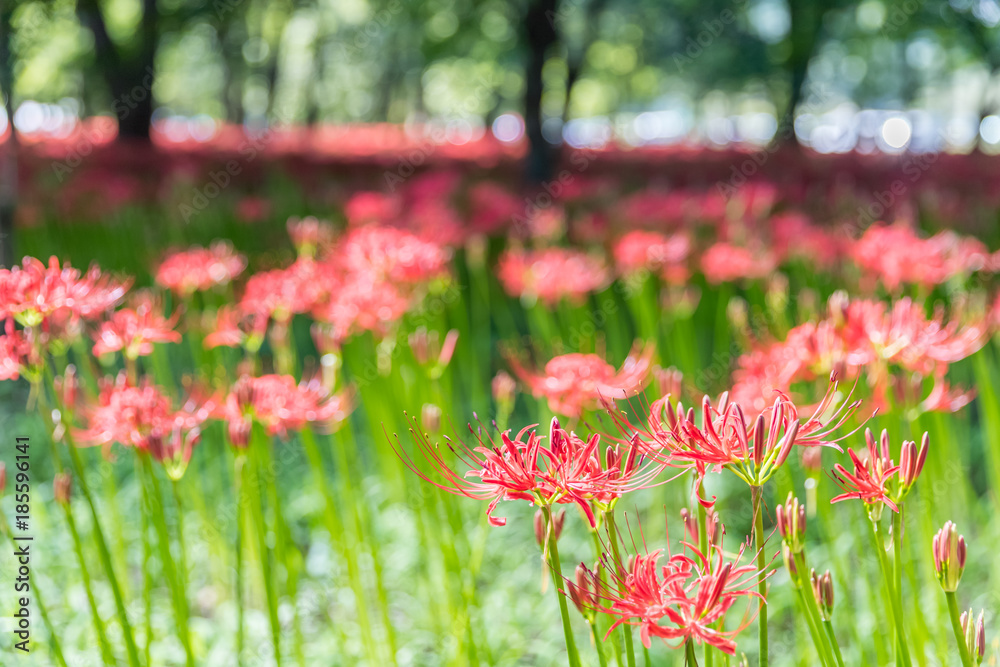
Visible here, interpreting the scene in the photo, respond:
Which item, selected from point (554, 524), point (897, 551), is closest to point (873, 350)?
point (897, 551)

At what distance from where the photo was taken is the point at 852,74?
33.6 metres

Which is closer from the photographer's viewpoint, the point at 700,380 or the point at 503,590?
the point at 503,590

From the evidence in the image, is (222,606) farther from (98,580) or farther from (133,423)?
(133,423)

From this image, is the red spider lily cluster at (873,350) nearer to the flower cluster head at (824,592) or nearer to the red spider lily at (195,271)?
the flower cluster head at (824,592)

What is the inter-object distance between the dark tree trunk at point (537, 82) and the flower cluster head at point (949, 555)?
675cm

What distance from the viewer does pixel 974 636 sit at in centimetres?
114

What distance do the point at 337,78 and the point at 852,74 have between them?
21.9m

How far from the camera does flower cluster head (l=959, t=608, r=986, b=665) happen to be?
107 centimetres

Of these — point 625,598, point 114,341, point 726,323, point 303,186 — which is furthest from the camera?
point 303,186

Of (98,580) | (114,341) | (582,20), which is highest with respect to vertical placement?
(582,20)

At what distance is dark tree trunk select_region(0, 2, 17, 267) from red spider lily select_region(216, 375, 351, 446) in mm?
2396

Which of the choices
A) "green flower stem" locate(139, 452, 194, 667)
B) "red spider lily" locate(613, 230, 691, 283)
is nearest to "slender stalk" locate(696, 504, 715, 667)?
"green flower stem" locate(139, 452, 194, 667)

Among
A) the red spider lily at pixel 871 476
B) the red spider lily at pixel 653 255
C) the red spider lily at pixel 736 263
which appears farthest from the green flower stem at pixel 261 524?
the red spider lily at pixel 736 263

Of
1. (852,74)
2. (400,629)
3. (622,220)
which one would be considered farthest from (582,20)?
(852,74)
